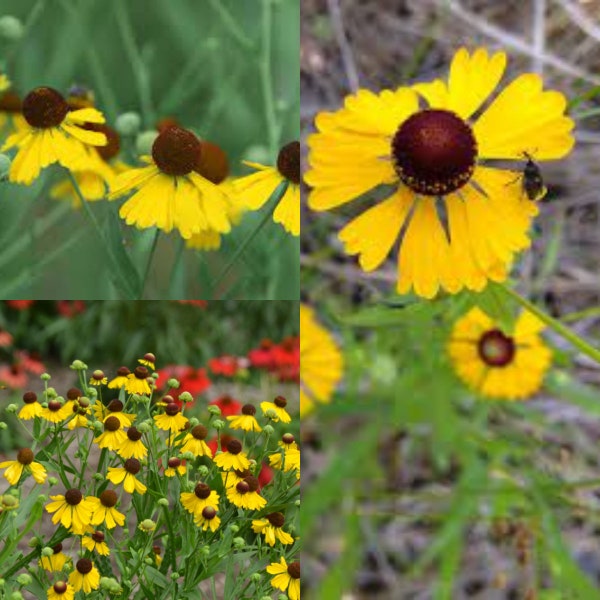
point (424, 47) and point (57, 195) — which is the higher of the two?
point (424, 47)

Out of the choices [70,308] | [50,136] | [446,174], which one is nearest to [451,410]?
[446,174]

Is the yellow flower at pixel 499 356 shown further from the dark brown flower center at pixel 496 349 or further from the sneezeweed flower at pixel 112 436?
the sneezeweed flower at pixel 112 436

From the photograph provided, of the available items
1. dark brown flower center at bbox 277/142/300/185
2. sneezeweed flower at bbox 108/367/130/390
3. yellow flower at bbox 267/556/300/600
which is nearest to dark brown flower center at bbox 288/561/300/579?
yellow flower at bbox 267/556/300/600

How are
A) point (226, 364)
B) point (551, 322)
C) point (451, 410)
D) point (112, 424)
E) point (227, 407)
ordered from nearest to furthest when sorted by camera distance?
point (551, 322), point (451, 410), point (112, 424), point (227, 407), point (226, 364)

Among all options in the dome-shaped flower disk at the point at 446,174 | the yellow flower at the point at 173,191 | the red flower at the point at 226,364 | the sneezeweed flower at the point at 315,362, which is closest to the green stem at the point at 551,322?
the dome-shaped flower disk at the point at 446,174

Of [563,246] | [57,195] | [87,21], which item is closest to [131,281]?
[57,195]

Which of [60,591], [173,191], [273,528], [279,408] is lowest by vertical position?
[60,591]

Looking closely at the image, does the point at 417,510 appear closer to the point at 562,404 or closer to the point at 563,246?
the point at 562,404

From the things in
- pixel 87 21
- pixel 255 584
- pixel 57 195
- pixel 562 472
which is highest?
pixel 87 21

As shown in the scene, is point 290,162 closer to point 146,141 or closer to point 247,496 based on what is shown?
point 146,141
